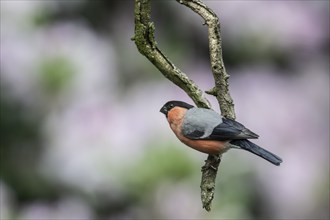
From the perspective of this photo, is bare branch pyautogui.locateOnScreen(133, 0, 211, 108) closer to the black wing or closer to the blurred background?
the black wing

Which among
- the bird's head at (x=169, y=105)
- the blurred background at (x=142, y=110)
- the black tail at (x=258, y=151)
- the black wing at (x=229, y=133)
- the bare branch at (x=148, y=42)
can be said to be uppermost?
the blurred background at (x=142, y=110)

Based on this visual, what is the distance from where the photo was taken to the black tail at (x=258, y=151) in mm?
346

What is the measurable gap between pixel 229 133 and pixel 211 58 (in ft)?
0.15

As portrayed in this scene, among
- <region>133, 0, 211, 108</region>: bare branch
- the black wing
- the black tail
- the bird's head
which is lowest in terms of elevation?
the black tail

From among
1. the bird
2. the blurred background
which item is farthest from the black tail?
the blurred background

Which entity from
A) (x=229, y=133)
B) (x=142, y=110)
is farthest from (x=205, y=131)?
(x=142, y=110)

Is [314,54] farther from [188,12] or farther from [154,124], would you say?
[154,124]

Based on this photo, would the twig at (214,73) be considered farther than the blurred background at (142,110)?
No

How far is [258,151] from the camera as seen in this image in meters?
0.36

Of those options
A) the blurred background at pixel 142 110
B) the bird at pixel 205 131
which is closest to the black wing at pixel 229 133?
the bird at pixel 205 131

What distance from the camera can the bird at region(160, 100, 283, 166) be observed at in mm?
359

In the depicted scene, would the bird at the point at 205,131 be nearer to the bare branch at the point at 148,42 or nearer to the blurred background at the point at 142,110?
the bare branch at the point at 148,42

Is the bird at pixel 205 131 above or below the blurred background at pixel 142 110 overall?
below

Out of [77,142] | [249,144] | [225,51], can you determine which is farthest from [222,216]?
[249,144]
